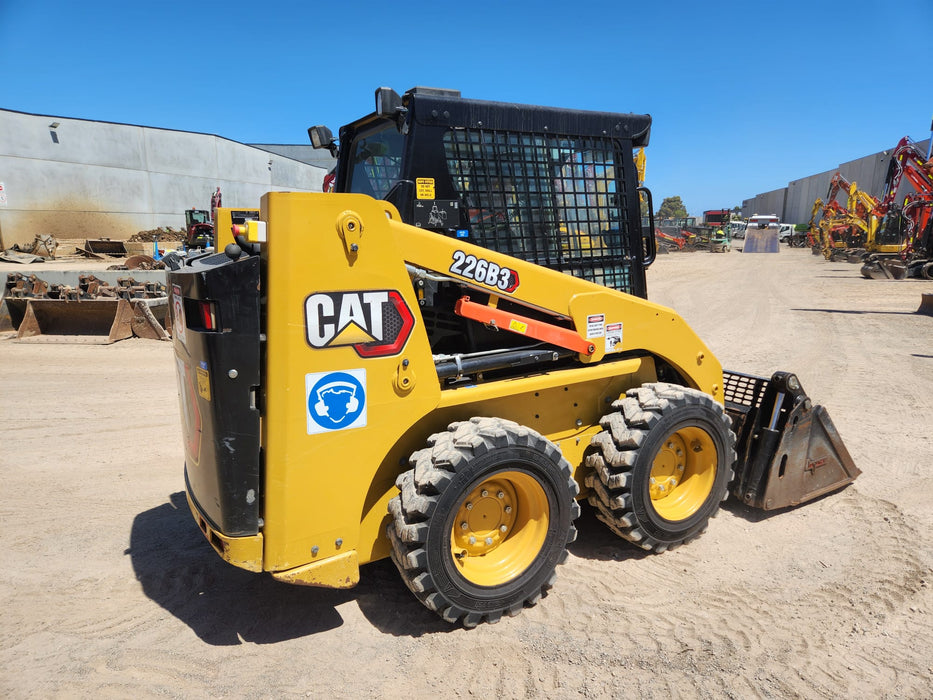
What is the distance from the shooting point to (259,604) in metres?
3.18

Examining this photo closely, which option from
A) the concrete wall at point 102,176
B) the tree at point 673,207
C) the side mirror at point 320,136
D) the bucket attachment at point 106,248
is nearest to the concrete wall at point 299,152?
the concrete wall at point 102,176

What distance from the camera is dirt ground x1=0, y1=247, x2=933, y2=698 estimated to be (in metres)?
2.65

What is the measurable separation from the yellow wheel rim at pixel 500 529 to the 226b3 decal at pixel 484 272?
97cm

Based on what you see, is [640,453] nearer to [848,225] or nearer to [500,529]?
[500,529]

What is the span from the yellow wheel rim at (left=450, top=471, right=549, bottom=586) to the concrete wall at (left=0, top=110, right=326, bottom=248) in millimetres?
Result: 32023

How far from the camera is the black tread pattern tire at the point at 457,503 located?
2.70 metres

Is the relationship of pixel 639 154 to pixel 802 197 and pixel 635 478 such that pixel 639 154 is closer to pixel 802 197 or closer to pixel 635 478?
pixel 635 478

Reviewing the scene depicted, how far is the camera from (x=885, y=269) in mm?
19625

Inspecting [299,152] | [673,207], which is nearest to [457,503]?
[299,152]

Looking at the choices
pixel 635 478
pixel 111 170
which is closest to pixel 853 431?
pixel 635 478

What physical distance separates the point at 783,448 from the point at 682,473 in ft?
2.40

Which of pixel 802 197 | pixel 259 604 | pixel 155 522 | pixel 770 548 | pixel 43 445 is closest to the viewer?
pixel 259 604

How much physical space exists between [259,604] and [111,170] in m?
33.6

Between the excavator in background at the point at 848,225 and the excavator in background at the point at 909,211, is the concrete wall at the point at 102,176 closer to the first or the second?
the excavator in background at the point at 909,211
